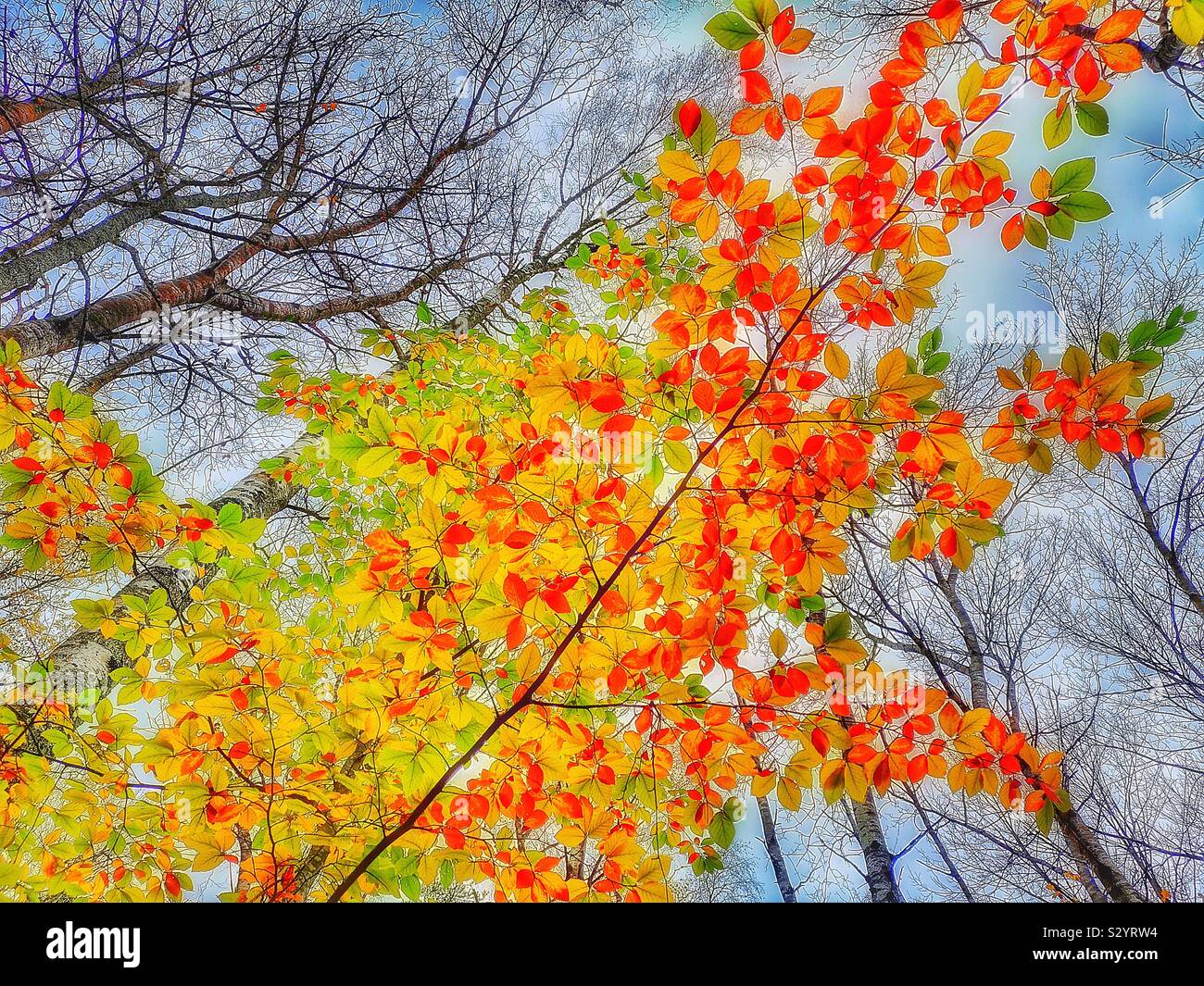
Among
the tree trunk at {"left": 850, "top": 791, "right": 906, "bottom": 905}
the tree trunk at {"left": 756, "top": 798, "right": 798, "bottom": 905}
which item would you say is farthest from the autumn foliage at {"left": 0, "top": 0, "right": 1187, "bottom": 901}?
the tree trunk at {"left": 756, "top": 798, "right": 798, "bottom": 905}

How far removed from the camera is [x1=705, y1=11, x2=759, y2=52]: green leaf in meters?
1.29

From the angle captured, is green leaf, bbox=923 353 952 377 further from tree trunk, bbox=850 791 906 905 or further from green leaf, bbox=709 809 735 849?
tree trunk, bbox=850 791 906 905

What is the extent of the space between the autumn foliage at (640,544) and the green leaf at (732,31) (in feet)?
0.04

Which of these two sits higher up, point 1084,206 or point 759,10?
point 759,10

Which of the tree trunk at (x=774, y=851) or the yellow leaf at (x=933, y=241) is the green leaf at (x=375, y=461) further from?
the tree trunk at (x=774, y=851)

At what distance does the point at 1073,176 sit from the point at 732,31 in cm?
101

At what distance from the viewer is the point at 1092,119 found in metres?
1.43

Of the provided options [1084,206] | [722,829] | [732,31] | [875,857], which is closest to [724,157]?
[732,31]

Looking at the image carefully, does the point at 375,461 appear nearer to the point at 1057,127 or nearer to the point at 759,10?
the point at 759,10

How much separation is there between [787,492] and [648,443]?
49 centimetres

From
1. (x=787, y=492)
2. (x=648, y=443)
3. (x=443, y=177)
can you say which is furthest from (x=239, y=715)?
(x=443, y=177)

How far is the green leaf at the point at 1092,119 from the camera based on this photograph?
141 centimetres

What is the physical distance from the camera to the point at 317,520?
429 cm
